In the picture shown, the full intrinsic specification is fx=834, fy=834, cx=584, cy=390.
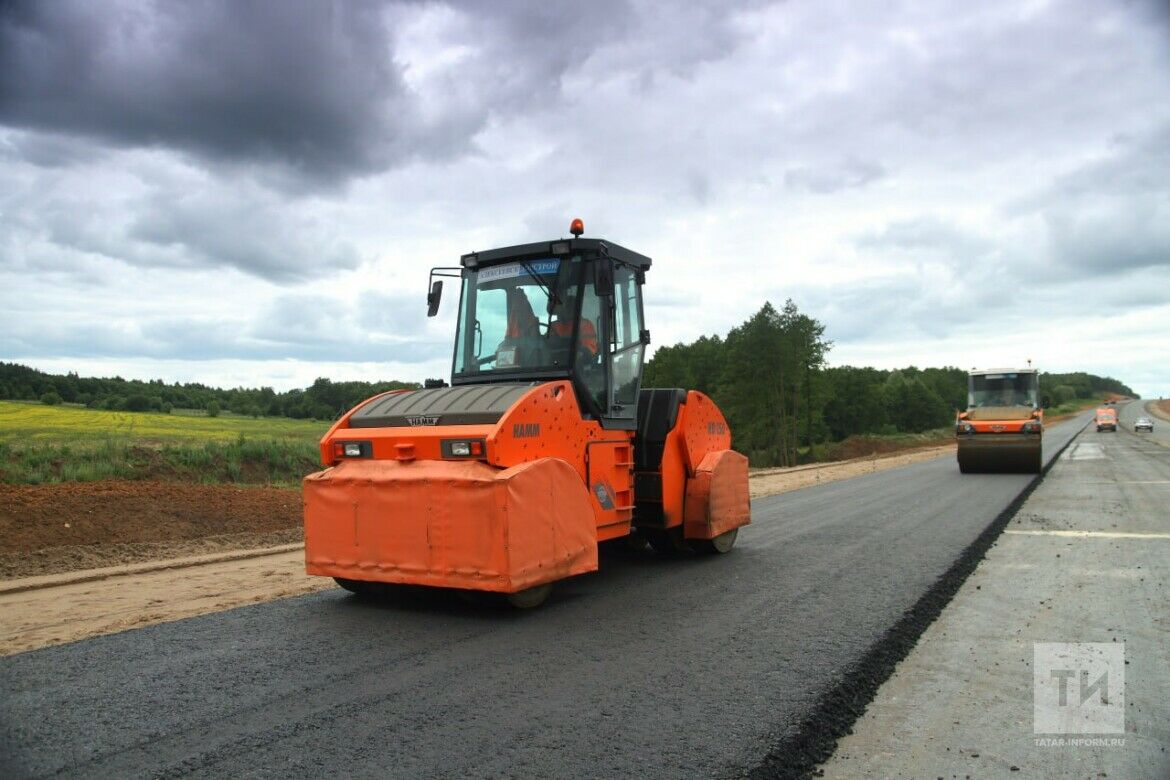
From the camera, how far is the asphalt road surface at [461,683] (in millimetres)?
3426

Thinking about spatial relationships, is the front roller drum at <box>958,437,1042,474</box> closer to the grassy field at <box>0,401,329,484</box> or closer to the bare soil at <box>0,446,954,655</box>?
the bare soil at <box>0,446,954,655</box>

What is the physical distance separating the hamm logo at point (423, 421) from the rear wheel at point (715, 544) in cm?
352

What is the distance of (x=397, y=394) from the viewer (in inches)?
268

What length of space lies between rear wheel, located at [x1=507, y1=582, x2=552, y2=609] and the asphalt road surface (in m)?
0.11

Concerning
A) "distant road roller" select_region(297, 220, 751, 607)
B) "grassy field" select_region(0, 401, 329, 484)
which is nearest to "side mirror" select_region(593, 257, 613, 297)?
"distant road roller" select_region(297, 220, 751, 607)

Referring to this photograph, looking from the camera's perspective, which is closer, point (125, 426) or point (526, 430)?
point (526, 430)

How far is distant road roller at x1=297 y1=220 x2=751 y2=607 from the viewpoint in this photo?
561 cm

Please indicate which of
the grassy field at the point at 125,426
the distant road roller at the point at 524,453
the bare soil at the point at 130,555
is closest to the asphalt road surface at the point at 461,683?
the distant road roller at the point at 524,453

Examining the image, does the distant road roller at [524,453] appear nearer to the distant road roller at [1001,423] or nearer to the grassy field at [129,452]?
the grassy field at [129,452]

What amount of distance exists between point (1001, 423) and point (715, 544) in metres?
13.8

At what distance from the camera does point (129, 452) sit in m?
16.5

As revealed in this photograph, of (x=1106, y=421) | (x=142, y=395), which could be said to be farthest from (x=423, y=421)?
(x=1106, y=421)

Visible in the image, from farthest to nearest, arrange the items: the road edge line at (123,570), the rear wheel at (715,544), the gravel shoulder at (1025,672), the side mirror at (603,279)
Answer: the rear wheel at (715,544) → the road edge line at (123,570) → the side mirror at (603,279) → the gravel shoulder at (1025,672)

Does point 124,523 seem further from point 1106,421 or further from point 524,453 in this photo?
point 1106,421
